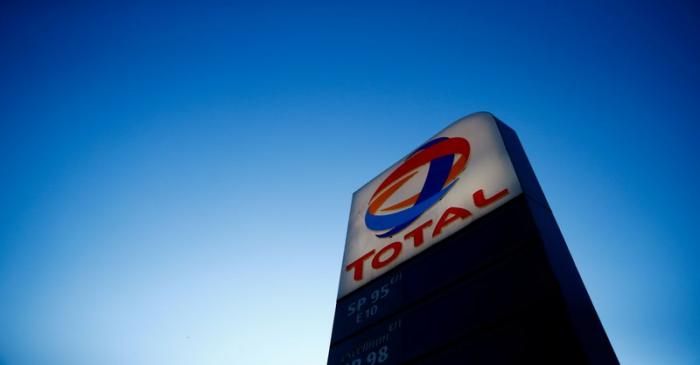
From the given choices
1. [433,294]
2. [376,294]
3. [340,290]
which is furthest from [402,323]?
[340,290]

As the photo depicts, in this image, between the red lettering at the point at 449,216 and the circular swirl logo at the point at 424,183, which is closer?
the red lettering at the point at 449,216

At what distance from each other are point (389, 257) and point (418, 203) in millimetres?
1101

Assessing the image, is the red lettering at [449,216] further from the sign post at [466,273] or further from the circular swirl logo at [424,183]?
the circular swirl logo at [424,183]

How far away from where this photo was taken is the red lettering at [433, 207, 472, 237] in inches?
210

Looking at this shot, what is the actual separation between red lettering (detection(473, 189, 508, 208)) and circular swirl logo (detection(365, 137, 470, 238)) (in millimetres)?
686

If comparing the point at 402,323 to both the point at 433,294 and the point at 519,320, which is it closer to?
the point at 433,294

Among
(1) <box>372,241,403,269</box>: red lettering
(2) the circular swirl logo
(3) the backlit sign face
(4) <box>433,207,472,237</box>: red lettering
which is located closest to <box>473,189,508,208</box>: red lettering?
(3) the backlit sign face

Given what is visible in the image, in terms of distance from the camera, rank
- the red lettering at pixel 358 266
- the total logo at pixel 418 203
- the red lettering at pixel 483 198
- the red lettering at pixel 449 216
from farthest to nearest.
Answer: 1. the red lettering at pixel 358 266
2. the total logo at pixel 418 203
3. the red lettering at pixel 449 216
4. the red lettering at pixel 483 198

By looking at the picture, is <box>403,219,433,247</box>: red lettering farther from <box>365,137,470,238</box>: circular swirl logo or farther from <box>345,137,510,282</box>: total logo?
<box>365,137,470,238</box>: circular swirl logo

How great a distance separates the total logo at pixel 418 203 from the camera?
218 inches

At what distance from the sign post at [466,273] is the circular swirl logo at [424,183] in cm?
3

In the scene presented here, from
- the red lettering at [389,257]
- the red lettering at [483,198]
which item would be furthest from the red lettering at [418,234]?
the red lettering at [483,198]

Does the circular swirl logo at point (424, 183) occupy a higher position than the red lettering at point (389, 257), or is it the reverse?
the circular swirl logo at point (424, 183)

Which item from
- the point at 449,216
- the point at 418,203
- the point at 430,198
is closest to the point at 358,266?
the point at 418,203
